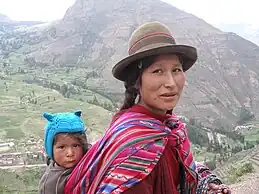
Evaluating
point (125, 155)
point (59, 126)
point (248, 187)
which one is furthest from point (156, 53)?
point (248, 187)

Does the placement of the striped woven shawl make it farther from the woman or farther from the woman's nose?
the woman's nose

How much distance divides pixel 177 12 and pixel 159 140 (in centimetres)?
13000

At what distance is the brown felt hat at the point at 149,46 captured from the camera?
1621mm

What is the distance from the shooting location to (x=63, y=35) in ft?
380

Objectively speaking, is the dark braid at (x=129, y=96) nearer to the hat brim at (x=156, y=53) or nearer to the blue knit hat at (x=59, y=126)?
the hat brim at (x=156, y=53)

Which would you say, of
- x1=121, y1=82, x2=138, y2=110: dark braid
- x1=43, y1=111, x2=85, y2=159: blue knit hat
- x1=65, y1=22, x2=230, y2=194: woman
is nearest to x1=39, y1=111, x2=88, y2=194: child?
x1=43, y1=111, x2=85, y2=159: blue knit hat

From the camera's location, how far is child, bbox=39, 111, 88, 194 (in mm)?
1893

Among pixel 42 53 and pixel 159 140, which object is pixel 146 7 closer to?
pixel 42 53

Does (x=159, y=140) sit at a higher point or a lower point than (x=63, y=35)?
higher

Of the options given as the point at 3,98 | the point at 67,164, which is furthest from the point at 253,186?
the point at 3,98

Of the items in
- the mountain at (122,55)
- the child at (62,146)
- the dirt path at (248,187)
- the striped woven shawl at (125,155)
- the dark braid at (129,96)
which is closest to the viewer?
the striped woven shawl at (125,155)

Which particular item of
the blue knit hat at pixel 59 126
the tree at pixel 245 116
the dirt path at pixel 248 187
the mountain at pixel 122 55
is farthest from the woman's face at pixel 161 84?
the tree at pixel 245 116

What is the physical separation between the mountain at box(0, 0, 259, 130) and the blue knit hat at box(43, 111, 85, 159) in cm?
6743

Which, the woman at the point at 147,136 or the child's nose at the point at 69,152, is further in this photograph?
the child's nose at the point at 69,152
